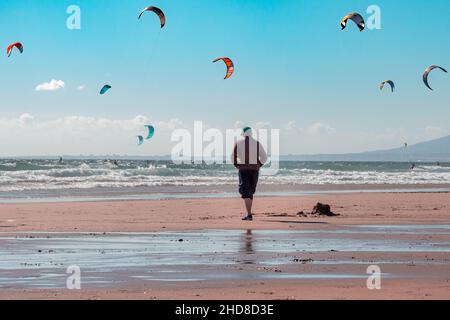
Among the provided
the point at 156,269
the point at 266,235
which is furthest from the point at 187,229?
the point at 156,269

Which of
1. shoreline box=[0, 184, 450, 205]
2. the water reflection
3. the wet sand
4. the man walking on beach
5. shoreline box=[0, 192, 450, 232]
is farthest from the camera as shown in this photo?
shoreline box=[0, 184, 450, 205]

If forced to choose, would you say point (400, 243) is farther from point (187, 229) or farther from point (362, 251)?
point (187, 229)

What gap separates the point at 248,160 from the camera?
54.6ft

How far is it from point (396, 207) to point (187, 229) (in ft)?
28.9

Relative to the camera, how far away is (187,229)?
49.1 ft

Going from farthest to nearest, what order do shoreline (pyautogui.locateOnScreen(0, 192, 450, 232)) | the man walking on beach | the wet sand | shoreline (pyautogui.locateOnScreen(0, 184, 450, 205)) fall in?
shoreline (pyautogui.locateOnScreen(0, 184, 450, 205)), the man walking on beach, shoreline (pyautogui.locateOnScreen(0, 192, 450, 232)), the wet sand

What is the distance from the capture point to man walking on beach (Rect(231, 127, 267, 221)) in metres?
16.6

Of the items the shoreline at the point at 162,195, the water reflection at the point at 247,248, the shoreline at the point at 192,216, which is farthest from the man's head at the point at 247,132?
the shoreline at the point at 162,195

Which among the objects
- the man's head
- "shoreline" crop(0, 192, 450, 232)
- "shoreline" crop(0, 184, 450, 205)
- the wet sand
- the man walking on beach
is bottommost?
the wet sand

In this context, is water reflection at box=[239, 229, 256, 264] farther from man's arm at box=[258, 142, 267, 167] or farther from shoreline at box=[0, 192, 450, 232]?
man's arm at box=[258, 142, 267, 167]

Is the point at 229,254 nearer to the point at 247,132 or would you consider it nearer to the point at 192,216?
the point at 247,132

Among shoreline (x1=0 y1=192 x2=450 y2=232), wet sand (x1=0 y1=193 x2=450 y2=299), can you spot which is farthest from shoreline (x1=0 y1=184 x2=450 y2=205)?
wet sand (x1=0 y1=193 x2=450 y2=299)

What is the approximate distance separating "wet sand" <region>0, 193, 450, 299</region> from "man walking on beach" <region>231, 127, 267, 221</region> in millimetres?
632

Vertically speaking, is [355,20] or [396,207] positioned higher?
[355,20]
